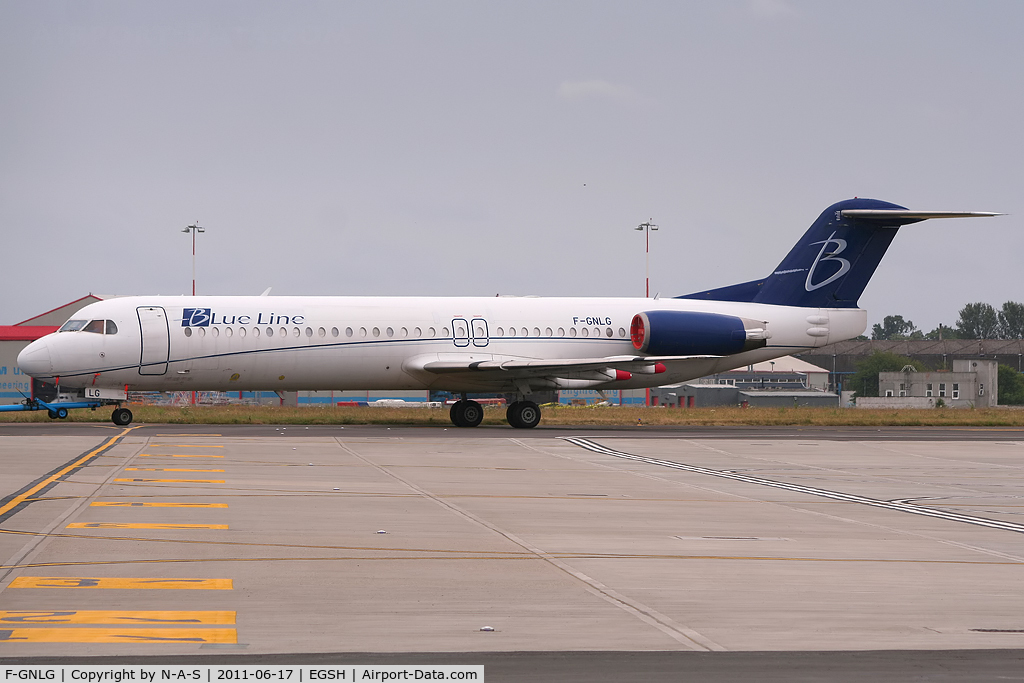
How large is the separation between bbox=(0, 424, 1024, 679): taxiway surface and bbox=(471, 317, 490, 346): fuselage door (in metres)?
13.8

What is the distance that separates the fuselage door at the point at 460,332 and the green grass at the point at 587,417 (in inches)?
134

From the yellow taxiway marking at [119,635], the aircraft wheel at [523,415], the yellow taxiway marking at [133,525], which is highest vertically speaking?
the aircraft wheel at [523,415]

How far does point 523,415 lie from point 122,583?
84.3 ft

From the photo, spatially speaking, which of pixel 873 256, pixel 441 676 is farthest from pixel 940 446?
pixel 441 676

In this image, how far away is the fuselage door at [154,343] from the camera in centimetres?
3156

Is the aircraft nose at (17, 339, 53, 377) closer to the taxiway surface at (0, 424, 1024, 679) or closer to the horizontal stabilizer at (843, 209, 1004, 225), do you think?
the taxiway surface at (0, 424, 1024, 679)

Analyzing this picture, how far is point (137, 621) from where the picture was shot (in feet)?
24.0

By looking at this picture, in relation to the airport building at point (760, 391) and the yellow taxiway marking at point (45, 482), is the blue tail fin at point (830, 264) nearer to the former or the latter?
the airport building at point (760, 391)

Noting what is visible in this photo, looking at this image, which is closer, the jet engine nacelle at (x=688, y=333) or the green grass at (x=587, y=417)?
the jet engine nacelle at (x=688, y=333)

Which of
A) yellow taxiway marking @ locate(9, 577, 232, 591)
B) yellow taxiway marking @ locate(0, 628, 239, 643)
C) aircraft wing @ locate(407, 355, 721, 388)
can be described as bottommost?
yellow taxiway marking @ locate(0, 628, 239, 643)

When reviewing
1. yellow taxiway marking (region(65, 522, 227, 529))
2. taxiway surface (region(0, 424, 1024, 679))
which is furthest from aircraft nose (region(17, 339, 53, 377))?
yellow taxiway marking (region(65, 522, 227, 529))

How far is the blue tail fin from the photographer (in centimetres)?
3678

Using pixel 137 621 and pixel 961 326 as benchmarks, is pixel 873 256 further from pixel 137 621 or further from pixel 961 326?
pixel 961 326

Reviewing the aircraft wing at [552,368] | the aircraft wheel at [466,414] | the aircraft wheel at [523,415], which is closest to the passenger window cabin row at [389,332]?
the aircraft wing at [552,368]
